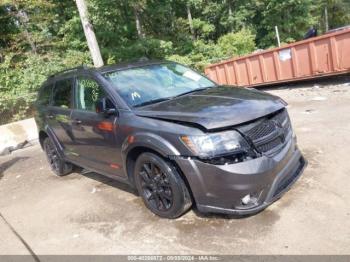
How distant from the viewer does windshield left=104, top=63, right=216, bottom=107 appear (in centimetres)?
436

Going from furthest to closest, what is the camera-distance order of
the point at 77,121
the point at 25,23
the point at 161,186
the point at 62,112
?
the point at 25,23, the point at 62,112, the point at 77,121, the point at 161,186

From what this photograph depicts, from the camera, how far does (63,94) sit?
5609mm

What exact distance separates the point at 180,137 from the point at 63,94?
109 inches

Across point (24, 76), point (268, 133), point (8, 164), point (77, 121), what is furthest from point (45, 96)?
point (24, 76)

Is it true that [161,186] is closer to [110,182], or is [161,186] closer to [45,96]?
[110,182]

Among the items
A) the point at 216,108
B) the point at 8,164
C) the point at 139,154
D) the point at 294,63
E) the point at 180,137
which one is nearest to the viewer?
the point at 180,137

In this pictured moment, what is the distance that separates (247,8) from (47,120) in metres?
31.1

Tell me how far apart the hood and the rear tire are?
2.81 meters

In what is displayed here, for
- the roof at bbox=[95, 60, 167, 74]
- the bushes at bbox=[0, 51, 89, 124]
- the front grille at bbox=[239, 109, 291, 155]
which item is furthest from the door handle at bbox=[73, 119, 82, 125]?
the bushes at bbox=[0, 51, 89, 124]

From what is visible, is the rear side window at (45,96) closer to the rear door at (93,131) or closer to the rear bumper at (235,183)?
the rear door at (93,131)

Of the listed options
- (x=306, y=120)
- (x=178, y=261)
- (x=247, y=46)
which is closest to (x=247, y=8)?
(x=247, y=46)

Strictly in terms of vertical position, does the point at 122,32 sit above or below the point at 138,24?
below

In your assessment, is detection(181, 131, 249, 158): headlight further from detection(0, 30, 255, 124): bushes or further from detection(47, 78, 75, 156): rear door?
detection(0, 30, 255, 124): bushes

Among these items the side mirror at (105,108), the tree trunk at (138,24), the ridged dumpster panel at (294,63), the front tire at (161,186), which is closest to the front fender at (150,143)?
the front tire at (161,186)
